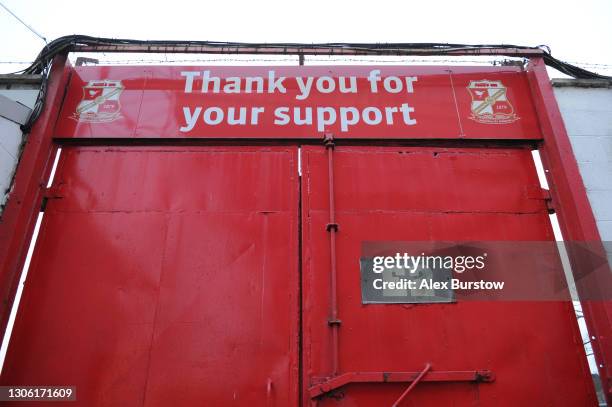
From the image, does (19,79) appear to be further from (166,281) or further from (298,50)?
(298,50)

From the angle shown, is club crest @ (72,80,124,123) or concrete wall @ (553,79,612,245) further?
club crest @ (72,80,124,123)

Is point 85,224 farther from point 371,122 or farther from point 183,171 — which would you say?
point 371,122

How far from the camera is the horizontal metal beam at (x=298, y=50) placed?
15.8 feet

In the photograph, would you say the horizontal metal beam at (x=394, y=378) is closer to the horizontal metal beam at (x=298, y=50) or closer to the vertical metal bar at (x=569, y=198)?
the vertical metal bar at (x=569, y=198)

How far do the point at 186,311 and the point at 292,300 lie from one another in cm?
97

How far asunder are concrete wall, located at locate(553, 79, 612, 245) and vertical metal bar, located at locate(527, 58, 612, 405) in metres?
0.17

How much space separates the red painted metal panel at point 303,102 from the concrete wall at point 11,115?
0.38 metres

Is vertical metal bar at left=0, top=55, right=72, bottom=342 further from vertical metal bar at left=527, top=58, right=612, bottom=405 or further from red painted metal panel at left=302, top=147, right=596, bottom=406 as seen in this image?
vertical metal bar at left=527, top=58, right=612, bottom=405

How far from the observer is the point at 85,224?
4.02 metres

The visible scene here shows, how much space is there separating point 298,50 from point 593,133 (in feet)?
11.5

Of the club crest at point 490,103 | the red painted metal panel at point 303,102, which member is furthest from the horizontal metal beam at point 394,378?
the club crest at point 490,103

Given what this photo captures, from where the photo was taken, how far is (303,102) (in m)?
4.66

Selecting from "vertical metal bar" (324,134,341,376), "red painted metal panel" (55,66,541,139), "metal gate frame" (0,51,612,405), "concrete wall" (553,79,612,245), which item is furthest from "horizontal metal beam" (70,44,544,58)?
"vertical metal bar" (324,134,341,376)

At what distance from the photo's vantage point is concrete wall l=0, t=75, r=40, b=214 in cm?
410
